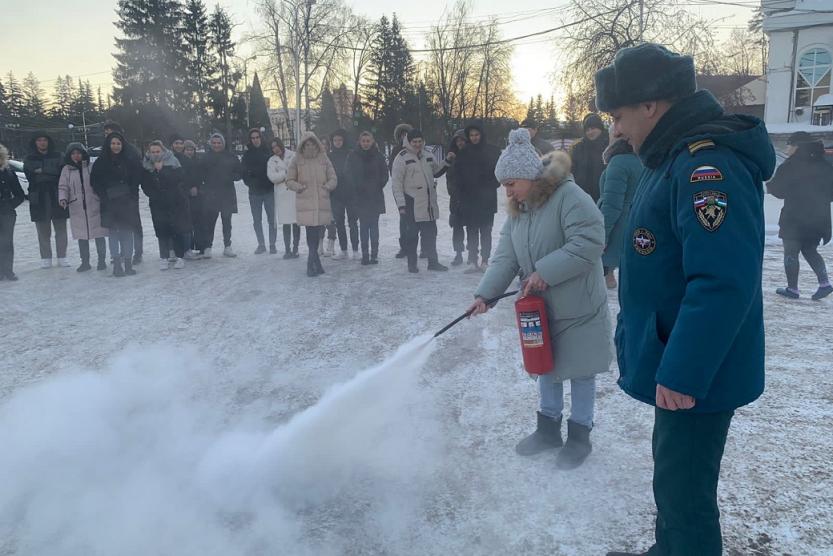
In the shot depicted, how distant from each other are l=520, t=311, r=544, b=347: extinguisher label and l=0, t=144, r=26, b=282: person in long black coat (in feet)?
28.4

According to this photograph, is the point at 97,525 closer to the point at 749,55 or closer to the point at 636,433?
the point at 636,433

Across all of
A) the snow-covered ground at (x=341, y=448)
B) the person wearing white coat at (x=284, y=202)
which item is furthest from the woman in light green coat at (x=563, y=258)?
the person wearing white coat at (x=284, y=202)

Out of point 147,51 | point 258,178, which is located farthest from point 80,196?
A: point 147,51

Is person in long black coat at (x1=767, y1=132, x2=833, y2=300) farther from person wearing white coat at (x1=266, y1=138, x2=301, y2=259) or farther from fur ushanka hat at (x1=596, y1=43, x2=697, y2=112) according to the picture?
person wearing white coat at (x1=266, y1=138, x2=301, y2=259)

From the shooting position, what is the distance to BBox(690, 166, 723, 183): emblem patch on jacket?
5.75 ft

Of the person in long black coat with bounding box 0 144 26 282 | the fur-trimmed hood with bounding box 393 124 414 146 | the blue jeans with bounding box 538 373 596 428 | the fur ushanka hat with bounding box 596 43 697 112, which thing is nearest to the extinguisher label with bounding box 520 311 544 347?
the blue jeans with bounding box 538 373 596 428

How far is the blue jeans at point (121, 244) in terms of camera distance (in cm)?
895

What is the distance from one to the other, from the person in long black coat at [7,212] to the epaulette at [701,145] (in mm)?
9849

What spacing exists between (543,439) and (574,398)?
13.4 inches

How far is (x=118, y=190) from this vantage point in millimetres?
8891

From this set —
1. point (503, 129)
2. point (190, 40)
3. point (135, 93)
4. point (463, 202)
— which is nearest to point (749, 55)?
point (503, 129)

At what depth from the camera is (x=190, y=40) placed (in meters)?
50.4

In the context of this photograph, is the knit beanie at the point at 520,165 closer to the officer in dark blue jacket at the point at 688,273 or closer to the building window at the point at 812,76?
the officer in dark blue jacket at the point at 688,273

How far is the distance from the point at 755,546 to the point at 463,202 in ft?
21.2
